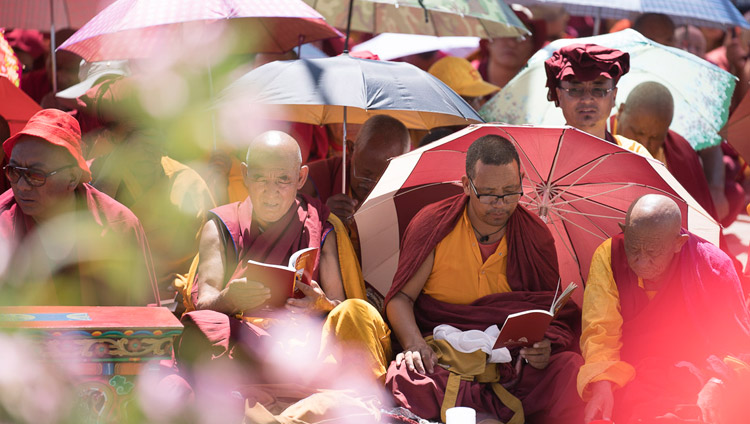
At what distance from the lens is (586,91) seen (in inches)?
224

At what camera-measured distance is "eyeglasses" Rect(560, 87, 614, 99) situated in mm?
5660

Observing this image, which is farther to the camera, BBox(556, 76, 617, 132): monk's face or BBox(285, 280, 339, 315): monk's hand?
BBox(556, 76, 617, 132): monk's face

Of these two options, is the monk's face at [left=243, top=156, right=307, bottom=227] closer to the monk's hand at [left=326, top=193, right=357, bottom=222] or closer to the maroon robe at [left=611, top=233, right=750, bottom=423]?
the monk's hand at [left=326, top=193, right=357, bottom=222]

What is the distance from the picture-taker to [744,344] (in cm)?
418

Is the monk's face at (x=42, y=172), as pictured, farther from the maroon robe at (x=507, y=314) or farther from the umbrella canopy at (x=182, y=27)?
the maroon robe at (x=507, y=314)

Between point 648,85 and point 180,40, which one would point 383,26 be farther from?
point 648,85

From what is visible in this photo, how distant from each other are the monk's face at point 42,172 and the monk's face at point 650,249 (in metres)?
2.49

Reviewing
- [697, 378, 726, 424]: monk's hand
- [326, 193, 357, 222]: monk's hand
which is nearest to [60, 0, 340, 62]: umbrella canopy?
[326, 193, 357, 222]: monk's hand

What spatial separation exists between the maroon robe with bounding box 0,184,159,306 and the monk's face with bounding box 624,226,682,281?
220cm

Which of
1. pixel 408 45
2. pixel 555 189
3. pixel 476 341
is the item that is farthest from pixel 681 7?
Result: pixel 476 341

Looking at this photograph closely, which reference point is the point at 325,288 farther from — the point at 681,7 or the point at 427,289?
the point at 681,7

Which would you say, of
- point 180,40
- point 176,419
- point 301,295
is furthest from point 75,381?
point 180,40

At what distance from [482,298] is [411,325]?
0.41 meters

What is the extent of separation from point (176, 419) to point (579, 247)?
2.41 m
